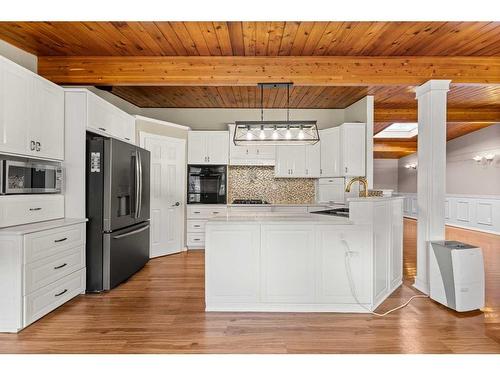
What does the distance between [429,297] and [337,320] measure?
1.34 m

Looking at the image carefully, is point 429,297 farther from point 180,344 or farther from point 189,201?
point 189,201

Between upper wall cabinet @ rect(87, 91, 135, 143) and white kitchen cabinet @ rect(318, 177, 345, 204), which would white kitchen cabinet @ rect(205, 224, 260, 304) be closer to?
upper wall cabinet @ rect(87, 91, 135, 143)

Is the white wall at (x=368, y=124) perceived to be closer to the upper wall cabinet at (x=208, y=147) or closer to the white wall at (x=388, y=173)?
the upper wall cabinet at (x=208, y=147)

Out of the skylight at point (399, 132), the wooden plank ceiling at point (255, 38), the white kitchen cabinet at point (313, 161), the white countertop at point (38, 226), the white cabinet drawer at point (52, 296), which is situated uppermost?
the skylight at point (399, 132)

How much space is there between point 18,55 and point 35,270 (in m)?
2.37

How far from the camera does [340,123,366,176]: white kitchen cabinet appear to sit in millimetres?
5426

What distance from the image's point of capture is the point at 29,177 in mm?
2949

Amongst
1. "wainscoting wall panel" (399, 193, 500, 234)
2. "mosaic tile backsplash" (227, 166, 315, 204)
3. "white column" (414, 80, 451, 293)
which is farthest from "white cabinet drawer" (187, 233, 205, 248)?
"wainscoting wall panel" (399, 193, 500, 234)

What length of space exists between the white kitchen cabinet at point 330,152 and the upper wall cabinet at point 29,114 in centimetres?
422

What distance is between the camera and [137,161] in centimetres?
412

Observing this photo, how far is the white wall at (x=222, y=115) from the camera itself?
254 inches

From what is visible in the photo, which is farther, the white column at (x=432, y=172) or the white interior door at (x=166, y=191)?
the white interior door at (x=166, y=191)

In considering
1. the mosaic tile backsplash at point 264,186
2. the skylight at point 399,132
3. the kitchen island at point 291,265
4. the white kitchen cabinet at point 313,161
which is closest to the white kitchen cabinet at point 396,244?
the kitchen island at point 291,265

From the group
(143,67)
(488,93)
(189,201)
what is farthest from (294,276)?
(488,93)
